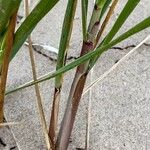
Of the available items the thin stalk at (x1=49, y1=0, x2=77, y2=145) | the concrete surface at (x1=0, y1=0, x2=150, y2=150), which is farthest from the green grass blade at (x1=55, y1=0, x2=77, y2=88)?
the concrete surface at (x1=0, y1=0, x2=150, y2=150)

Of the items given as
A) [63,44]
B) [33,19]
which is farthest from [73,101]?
[33,19]

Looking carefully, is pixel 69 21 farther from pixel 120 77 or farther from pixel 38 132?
pixel 120 77

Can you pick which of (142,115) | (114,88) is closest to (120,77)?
(114,88)

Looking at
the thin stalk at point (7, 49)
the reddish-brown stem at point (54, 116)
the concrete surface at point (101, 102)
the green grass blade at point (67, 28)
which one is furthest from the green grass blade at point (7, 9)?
the concrete surface at point (101, 102)

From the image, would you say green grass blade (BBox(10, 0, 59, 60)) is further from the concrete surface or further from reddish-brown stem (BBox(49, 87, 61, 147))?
the concrete surface

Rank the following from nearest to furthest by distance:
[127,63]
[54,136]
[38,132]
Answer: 1. [54,136]
2. [38,132]
3. [127,63]

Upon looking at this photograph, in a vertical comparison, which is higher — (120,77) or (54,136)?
(120,77)
